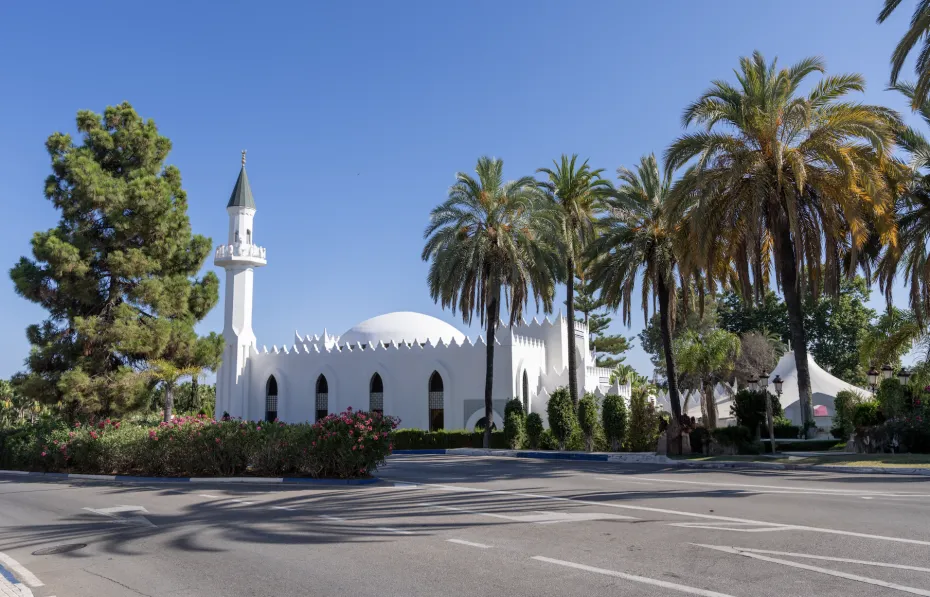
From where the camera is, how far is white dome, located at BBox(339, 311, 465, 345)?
46500 mm

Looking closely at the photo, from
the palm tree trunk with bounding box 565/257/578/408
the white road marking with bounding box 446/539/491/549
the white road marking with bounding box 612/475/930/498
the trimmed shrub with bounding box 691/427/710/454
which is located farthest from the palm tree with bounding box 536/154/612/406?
the white road marking with bounding box 446/539/491/549

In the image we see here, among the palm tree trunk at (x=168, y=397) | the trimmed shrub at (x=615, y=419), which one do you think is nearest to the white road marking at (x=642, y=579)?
the trimmed shrub at (x=615, y=419)

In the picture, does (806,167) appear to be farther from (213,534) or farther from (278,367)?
(278,367)

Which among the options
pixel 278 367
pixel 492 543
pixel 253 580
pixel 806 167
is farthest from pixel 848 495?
pixel 278 367

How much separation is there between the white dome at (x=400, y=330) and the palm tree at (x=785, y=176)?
26557mm

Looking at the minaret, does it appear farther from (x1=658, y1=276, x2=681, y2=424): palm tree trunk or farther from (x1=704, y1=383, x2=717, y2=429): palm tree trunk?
(x1=658, y1=276, x2=681, y2=424): palm tree trunk

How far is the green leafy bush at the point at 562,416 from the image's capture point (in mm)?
26656

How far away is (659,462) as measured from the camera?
2127cm

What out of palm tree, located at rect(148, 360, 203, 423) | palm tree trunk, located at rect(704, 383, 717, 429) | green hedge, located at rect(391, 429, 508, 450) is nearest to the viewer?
palm tree, located at rect(148, 360, 203, 423)

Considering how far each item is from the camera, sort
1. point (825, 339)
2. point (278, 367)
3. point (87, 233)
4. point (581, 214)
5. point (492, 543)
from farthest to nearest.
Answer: point (825, 339), point (278, 367), point (581, 214), point (87, 233), point (492, 543)

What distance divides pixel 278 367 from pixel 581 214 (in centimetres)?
2238

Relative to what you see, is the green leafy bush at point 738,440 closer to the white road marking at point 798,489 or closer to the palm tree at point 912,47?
the white road marking at point 798,489

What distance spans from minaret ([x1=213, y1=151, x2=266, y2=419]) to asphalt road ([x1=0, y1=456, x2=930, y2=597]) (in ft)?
94.9

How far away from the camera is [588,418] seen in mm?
26141
